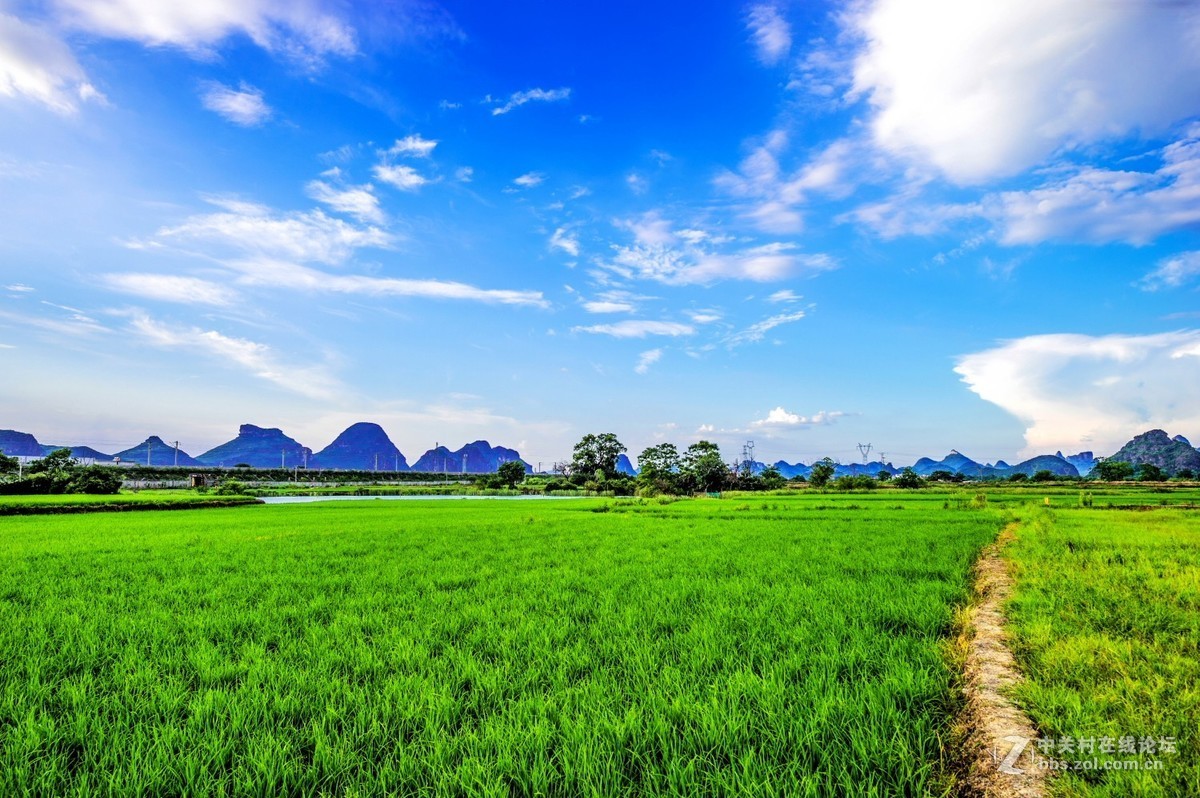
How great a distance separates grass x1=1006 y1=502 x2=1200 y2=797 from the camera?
2.67 meters

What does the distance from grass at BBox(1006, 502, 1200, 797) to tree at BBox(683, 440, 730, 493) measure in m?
66.2

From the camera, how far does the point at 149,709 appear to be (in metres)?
3.40

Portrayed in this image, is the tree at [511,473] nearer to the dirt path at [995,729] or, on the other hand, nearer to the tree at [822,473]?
the tree at [822,473]

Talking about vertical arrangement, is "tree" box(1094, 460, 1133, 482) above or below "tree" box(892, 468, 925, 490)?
above

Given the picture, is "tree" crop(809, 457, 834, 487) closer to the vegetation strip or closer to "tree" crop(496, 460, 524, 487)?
"tree" crop(496, 460, 524, 487)

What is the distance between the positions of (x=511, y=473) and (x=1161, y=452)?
576ft

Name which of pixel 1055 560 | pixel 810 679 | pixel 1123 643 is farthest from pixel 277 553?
pixel 1055 560

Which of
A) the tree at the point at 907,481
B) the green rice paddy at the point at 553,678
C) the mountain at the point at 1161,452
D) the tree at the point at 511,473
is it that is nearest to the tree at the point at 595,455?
the tree at the point at 511,473

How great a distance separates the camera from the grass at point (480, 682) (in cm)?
268

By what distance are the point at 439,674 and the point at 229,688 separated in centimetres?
147

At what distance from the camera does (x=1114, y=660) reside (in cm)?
405

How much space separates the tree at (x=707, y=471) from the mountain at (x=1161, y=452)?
121243 millimetres

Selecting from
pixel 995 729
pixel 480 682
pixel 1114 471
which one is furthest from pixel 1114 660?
pixel 1114 471

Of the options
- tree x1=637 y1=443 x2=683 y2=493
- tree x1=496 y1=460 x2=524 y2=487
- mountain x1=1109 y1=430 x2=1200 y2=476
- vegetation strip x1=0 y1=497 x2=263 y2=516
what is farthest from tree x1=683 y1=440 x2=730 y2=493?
mountain x1=1109 y1=430 x2=1200 y2=476
